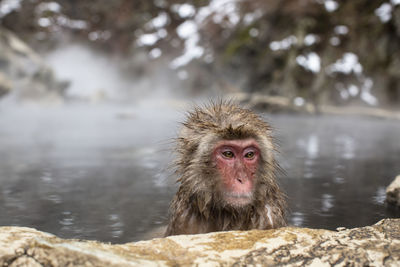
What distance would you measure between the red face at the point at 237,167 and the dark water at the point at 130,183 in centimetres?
82

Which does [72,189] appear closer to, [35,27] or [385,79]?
[385,79]

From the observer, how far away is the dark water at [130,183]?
2.96 metres

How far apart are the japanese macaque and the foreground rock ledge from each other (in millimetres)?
255

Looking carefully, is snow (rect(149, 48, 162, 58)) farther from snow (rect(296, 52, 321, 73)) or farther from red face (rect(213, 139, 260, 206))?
red face (rect(213, 139, 260, 206))

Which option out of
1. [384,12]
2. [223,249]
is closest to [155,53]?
[384,12]

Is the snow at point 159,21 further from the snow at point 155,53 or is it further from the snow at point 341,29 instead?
the snow at point 341,29

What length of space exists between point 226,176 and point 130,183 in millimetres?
2309

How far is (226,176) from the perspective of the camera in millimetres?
2148

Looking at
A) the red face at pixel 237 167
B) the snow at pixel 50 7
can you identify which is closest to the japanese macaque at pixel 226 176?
the red face at pixel 237 167

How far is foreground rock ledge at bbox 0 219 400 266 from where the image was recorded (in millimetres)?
1515

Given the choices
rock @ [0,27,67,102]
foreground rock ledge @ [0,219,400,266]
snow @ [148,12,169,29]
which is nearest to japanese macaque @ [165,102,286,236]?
foreground rock ledge @ [0,219,400,266]

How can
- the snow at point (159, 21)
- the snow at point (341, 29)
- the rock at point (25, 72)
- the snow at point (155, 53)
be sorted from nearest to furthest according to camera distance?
the rock at point (25, 72)
the snow at point (341, 29)
the snow at point (155, 53)
the snow at point (159, 21)

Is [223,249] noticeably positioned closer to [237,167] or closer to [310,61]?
[237,167]

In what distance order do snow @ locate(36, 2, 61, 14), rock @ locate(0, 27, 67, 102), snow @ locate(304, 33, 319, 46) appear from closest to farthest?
1. rock @ locate(0, 27, 67, 102)
2. snow @ locate(304, 33, 319, 46)
3. snow @ locate(36, 2, 61, 14)
